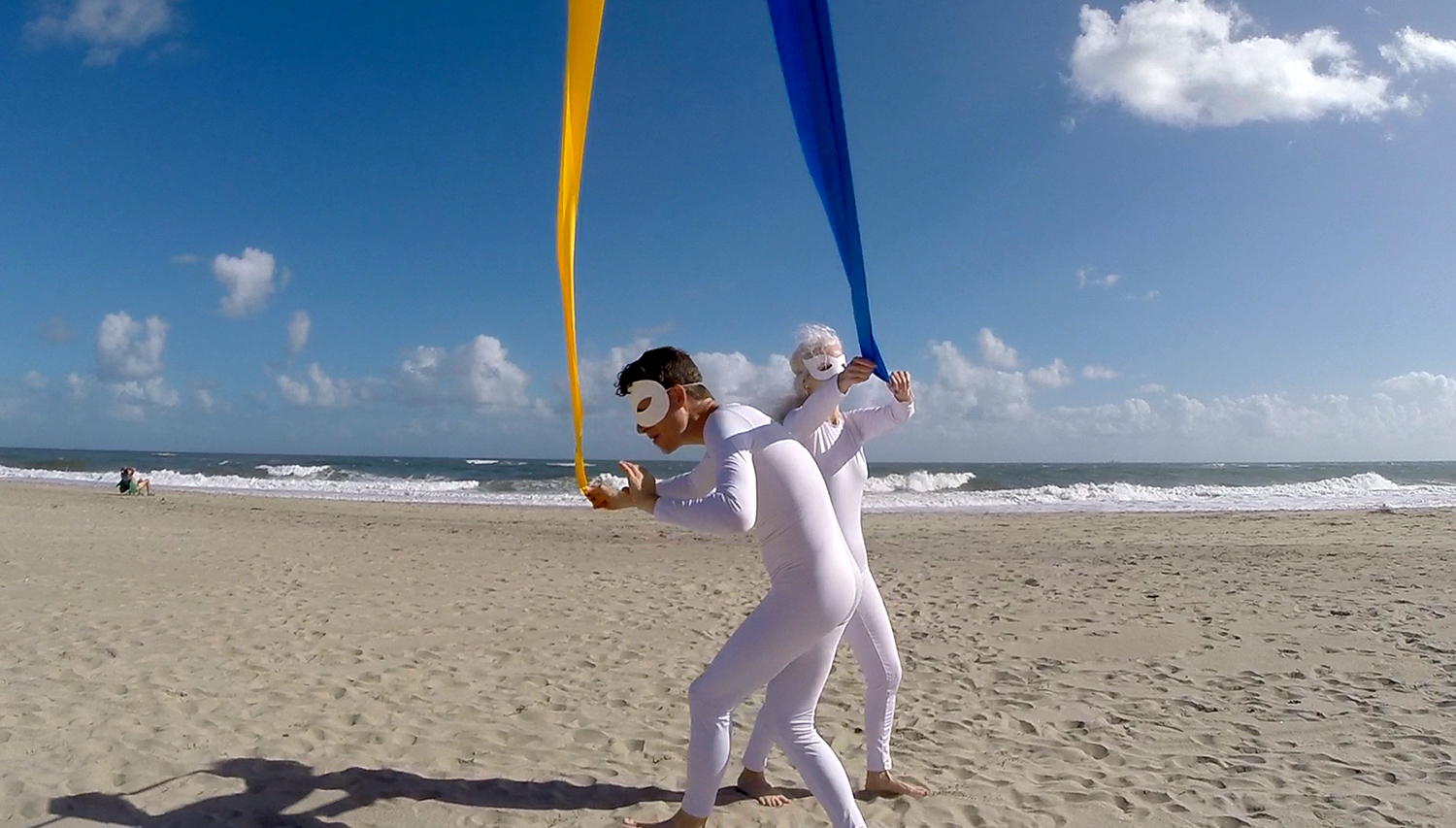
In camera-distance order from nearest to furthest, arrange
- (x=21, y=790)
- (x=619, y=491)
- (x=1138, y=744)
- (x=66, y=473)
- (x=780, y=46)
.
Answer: (x=619, y=491), (x=780, y=46), (x=21, y=790), (x=1138, y=744), (x=66, y=473)

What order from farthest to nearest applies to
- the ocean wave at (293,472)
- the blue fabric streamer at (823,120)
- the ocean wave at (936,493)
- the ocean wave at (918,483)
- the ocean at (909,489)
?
the ocean wave at (293,472) → the ocean wave at (918,483) → the ocean at (909,489) → the ocean wave at (936,493) → the blue fabric streamer at (823,120)

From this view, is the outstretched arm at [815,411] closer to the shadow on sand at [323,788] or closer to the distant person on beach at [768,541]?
the distant person on beach at [768,541]

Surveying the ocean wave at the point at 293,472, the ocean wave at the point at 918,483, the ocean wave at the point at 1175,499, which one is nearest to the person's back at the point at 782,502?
the ocean wave at the point at 1175,499

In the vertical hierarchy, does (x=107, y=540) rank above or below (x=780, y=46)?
below

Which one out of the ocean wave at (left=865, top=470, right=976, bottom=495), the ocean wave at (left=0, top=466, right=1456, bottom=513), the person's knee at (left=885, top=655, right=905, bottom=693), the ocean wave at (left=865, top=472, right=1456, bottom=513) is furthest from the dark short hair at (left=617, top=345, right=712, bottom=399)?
the ocean wave at (left=865, top=470, right=976, bottom=495)

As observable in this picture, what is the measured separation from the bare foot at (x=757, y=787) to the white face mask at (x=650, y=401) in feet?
6.37

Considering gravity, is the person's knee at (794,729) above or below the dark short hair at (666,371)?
below

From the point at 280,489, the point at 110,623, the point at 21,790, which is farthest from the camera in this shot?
the point at 280,489

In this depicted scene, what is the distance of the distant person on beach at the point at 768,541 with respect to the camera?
8.71 ft

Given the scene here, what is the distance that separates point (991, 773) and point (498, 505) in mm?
24560

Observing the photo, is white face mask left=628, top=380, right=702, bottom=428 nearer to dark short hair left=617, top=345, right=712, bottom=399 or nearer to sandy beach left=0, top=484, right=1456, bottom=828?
dark short hair left=617, top=345, right=712, bottom=399

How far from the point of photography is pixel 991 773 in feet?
13.6

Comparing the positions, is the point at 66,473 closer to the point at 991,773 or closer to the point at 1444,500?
the point at 991,773

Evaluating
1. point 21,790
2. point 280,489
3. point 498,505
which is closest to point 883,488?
point 498,505
